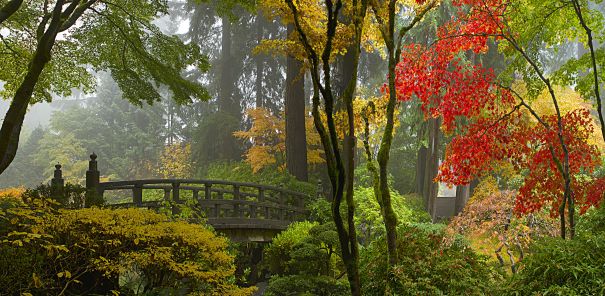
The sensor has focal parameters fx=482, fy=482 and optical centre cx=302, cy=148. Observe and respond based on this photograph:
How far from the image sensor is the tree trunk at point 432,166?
17.4m

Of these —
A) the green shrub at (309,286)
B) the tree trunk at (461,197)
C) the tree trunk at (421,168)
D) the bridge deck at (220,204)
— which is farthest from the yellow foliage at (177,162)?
the green shrub at (309,286)

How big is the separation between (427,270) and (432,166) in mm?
13169

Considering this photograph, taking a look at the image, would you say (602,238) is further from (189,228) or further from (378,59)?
(378,59)

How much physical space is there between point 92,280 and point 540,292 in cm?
586

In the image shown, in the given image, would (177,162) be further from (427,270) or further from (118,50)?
(427,270)

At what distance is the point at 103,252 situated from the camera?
6203 mm

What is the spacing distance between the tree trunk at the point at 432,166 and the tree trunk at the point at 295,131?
15.5 ft

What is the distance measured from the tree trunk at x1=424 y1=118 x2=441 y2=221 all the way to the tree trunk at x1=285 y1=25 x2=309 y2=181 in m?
4.74

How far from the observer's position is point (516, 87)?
1980 centimetres

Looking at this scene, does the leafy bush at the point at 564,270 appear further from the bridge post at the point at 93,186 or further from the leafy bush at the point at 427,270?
the bridge post at the point at 93,186

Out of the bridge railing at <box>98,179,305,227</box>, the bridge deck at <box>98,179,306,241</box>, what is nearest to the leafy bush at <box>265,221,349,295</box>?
the bridge deck at <box>98,179,306,241</box>


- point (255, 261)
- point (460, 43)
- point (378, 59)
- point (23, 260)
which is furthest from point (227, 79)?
point (23, 260)

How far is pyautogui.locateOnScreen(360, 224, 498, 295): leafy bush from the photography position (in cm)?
522

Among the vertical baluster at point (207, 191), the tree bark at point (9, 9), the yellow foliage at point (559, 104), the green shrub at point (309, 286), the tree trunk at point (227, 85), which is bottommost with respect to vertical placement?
the green shrub at point (309, 286)
